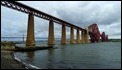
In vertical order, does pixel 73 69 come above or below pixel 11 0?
below

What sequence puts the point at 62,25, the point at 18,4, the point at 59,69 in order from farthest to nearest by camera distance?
the point at 62,25
the point at 18,4
the point at 59,69

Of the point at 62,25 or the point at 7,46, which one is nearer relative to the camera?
the point at 7,46

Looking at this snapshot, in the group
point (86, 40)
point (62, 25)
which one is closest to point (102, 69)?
point (62, 25)

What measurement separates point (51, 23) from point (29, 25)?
24416 mm

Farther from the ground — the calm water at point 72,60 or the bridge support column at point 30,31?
the bridge support column at point 30,31

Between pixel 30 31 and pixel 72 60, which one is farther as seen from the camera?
pixel 30 31

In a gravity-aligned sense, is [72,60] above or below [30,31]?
below

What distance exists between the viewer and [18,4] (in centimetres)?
6994

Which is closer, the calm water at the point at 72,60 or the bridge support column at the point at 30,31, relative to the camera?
the calm water at the point at 72,60

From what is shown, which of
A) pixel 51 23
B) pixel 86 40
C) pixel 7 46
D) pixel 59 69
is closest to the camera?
pixel 59 69

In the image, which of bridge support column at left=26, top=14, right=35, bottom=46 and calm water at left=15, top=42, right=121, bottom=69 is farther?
bridge support column at left=26, top=14, right=35, bottom=46

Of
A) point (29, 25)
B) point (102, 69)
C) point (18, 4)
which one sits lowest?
point (102, 69)

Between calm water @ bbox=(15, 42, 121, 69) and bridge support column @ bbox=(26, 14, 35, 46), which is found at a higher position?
bridge support column @ bbox=(26, 14, 35, 46)

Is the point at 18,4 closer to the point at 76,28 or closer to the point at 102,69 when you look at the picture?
the point at 102,69
